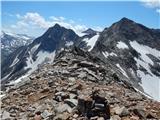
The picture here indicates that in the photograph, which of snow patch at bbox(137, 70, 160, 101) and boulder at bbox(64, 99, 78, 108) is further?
snow patch at bbox(137, 70, 160, 101)

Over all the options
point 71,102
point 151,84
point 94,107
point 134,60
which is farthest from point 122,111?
point 134,60

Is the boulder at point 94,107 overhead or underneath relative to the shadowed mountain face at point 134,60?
underneath

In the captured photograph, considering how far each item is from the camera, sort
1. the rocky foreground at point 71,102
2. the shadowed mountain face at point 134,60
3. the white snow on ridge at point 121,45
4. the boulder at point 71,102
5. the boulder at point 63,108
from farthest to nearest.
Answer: the white snow on ridge at point 121,45
the shadowed mountain face at point 134,60
the boulder at point 71,102
the boulder at point 63,108
the rocky foreground at point 71,102

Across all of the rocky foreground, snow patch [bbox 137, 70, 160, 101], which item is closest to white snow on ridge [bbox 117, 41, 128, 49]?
snow patch [bbox 137, 70, 160, 101]

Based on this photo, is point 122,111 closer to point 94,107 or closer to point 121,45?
point 94,107

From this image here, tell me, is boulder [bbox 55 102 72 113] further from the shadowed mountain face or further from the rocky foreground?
the shadowed mountain face

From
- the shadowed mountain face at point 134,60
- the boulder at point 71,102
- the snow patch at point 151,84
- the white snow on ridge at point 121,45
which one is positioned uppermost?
the white snow on ridge at point 121,45

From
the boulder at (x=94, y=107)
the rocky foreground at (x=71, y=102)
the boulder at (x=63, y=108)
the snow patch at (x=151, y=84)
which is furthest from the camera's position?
the snow patch at (x=151, y=84)

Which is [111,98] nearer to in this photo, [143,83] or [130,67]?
[143,83]

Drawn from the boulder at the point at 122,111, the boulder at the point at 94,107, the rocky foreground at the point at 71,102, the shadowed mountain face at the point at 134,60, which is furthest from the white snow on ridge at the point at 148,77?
the boulder at the point at 94,107

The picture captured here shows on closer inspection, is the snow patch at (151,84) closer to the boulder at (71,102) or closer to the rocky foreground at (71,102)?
the rocky foreground at (71,102)

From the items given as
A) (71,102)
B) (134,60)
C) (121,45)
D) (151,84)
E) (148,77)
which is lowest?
(71,102)

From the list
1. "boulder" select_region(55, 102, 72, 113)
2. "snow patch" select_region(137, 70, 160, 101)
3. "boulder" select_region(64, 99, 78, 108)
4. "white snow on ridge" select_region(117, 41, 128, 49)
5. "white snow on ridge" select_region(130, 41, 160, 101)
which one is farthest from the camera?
"white snow on ridge" select_region(117, 41, 128, 49)

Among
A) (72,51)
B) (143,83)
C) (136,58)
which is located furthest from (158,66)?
(72,51)
